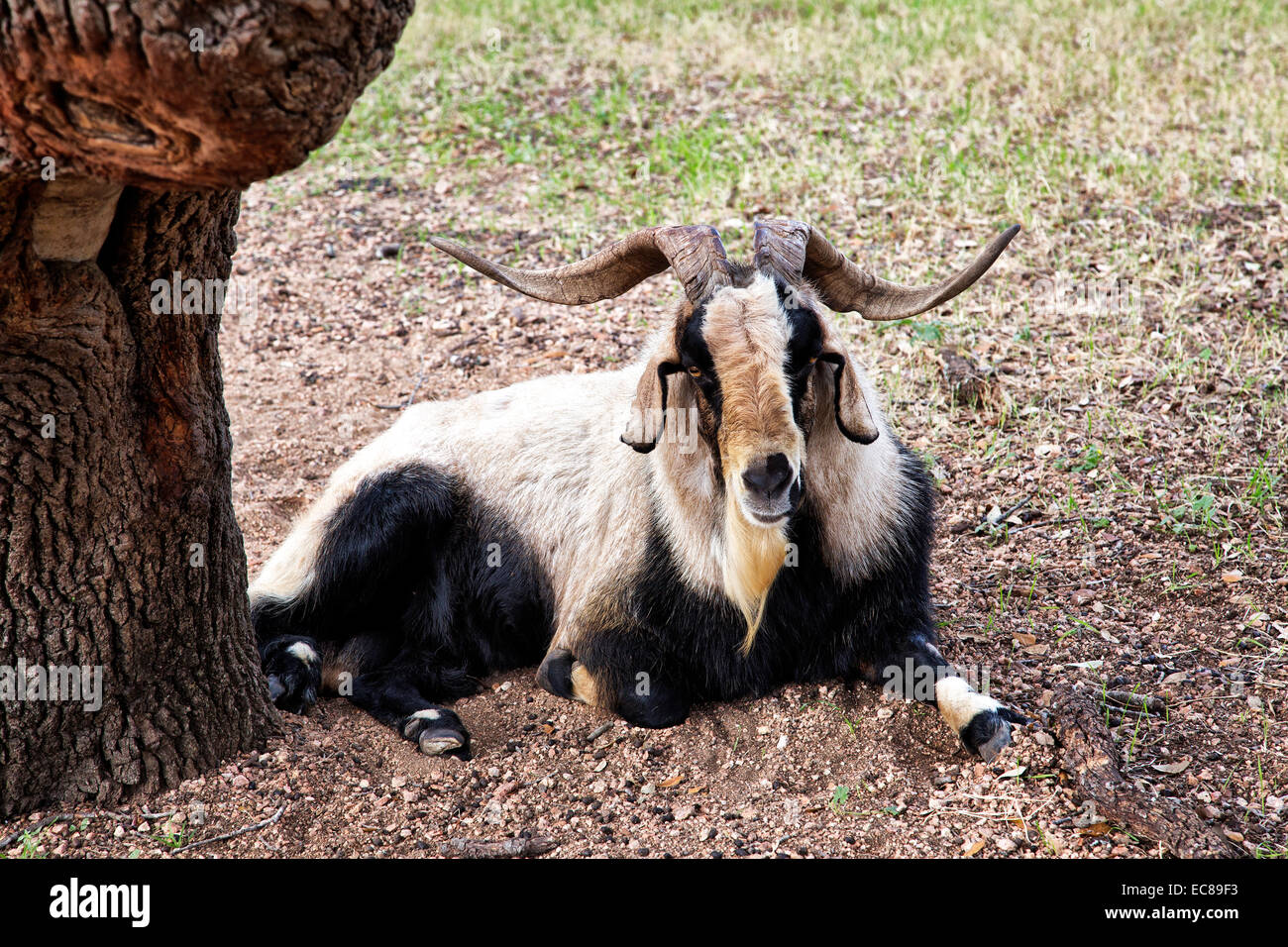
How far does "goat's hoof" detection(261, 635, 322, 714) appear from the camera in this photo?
194 inches

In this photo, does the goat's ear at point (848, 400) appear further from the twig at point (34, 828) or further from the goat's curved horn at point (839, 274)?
the twig at point (34, 828)

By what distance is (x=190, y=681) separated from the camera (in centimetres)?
403

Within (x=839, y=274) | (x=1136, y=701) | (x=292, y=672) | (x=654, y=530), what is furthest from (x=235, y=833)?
(x=1136, y=701)

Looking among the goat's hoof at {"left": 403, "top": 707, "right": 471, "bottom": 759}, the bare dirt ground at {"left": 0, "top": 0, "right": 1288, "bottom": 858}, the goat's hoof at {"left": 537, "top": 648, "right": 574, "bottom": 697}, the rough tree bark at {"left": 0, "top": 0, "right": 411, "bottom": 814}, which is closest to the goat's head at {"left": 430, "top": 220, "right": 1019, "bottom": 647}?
the goat's hoof at {"left": 537, "top": 648, "right": 574, "bottom": 697}

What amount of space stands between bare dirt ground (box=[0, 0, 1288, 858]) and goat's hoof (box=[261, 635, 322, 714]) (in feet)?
0.60

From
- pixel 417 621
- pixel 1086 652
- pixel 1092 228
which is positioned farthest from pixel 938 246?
pixel 417 621

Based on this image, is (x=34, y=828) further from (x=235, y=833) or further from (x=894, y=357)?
(x=894, y=357)

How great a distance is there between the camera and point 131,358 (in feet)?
11.8

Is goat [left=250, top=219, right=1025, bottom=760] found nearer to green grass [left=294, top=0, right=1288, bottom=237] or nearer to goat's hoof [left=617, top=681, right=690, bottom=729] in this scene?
goat's hoof [left=617, top=681, right=690, bottom=729]

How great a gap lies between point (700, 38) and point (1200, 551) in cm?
869

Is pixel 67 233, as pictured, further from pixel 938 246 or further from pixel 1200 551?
pixel 938 246

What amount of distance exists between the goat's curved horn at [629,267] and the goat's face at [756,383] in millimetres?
155

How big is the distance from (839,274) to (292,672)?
2.81m

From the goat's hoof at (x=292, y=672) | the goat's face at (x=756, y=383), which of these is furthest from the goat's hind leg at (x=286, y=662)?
the goat's face at (x=756, y=383)
